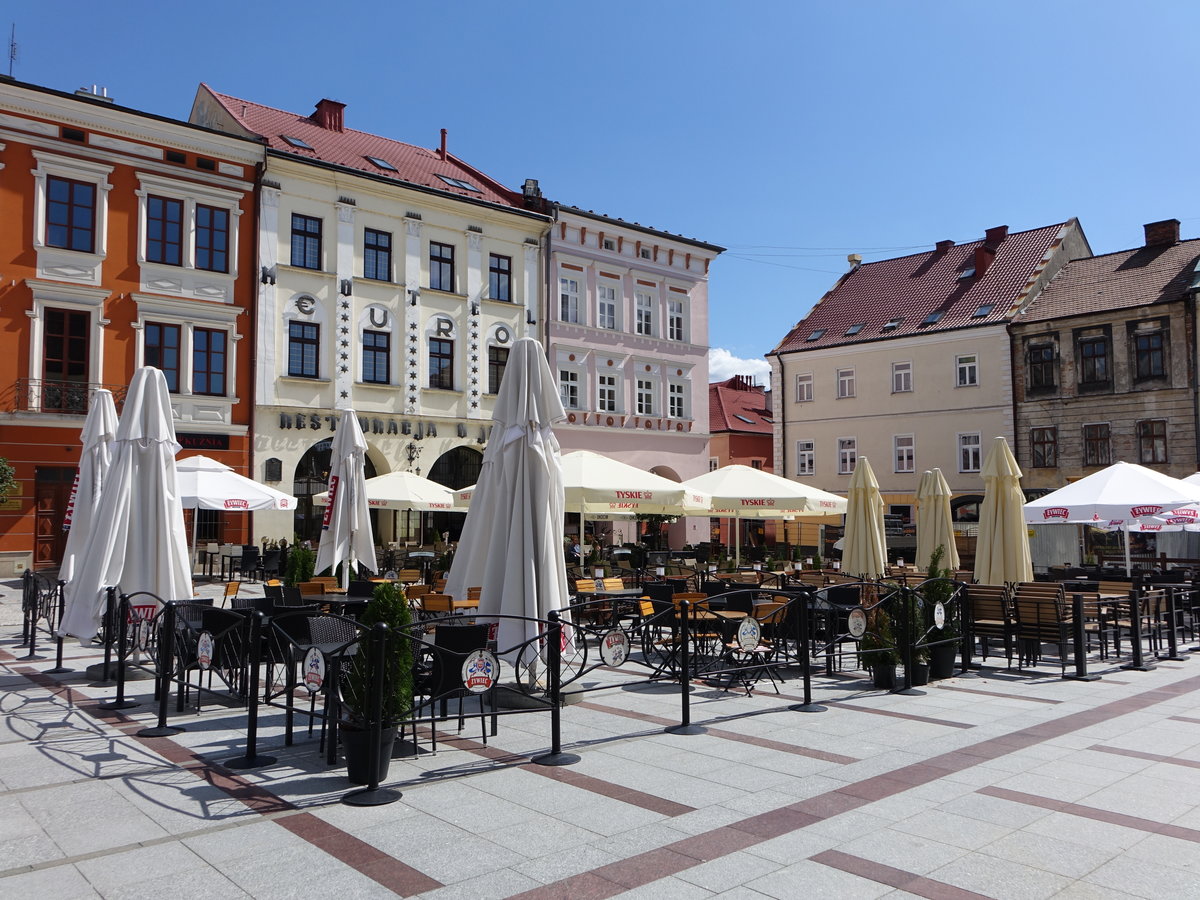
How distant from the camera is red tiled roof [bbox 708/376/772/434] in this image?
52.2m

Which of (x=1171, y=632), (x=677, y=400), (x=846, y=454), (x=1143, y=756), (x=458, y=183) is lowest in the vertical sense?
(x=1143, y=756)

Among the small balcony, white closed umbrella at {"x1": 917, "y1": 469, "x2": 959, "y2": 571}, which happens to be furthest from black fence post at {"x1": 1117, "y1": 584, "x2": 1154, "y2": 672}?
the small balcony

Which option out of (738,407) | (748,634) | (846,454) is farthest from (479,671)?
(738,407)

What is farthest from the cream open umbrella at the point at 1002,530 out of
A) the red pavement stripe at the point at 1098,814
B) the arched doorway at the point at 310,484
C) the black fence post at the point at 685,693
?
the arched doorway at the point at 310,484

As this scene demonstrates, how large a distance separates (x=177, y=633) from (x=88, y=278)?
18.6 meters

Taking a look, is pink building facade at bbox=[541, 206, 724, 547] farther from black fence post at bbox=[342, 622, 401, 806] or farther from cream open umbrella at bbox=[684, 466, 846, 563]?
black fence post at bbox=[342, 622, 401, 806]

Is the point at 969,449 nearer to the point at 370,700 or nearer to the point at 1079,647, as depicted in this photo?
the point at 1079,647

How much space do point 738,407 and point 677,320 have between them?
19261mm

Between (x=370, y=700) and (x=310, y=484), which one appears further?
(x=310, y=484)

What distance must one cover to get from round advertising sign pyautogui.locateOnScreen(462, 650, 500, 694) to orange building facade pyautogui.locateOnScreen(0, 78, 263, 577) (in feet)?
64.5

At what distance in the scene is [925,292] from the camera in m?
40.4

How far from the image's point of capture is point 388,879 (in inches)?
187

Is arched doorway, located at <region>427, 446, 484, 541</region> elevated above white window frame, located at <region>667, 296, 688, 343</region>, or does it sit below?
below

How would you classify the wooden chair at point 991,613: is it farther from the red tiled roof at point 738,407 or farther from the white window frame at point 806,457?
the red tiled roof at point 738,407
